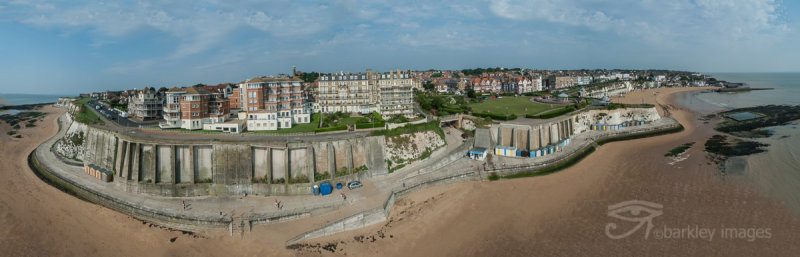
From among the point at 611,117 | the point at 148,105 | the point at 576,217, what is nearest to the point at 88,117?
the point at 148,105

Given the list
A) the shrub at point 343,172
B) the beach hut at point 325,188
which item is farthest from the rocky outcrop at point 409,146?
the beach hut at point 325,188

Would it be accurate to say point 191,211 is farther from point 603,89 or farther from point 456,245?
point 603,89

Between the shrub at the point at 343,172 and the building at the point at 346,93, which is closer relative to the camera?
the shrub at the point at 343,172

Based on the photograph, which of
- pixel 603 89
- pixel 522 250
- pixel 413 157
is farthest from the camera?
pixel 603 89

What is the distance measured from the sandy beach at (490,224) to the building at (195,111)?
37.2 feet

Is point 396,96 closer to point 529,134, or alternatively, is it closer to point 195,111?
point 529,134

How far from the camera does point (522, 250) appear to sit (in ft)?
65.2

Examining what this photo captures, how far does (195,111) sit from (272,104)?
7702 mm

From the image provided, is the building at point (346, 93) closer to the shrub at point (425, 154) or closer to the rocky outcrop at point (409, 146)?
the rocky outcrop at point (409, 146)

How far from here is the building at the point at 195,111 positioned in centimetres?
3622

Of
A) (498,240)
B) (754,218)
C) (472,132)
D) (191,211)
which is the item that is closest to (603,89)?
(472,132)

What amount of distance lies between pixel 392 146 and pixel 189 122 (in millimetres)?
21276

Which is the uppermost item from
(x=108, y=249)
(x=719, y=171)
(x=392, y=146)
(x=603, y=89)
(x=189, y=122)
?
(x=603, y=89)

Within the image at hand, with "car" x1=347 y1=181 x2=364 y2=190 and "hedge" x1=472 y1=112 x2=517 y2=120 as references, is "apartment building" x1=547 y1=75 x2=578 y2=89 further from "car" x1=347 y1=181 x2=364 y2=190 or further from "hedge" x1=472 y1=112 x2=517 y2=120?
"car" x1=347 y1=181 x2=364 y2=190
